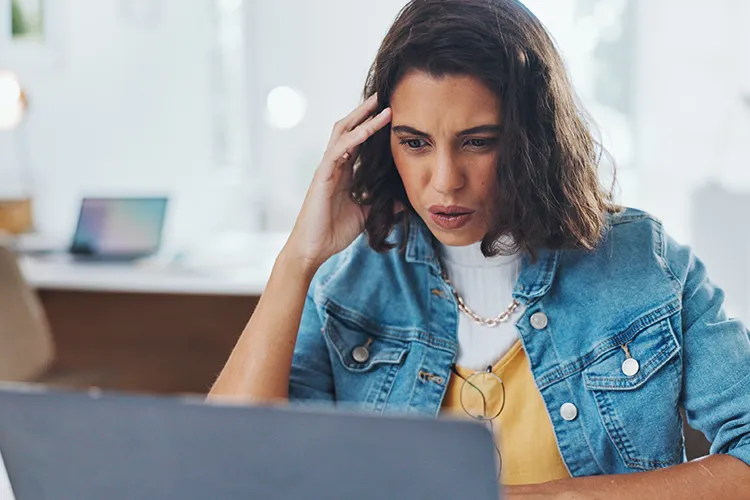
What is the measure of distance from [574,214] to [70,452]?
67cm

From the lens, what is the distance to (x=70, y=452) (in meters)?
0.58

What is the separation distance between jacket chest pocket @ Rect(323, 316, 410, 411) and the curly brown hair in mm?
188

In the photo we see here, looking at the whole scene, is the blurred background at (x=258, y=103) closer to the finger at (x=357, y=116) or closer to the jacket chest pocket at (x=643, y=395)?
the finger at (x=357, y=116)

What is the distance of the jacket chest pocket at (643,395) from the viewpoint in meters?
1.03

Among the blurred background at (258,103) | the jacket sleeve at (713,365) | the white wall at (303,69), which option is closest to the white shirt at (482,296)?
the jacket sleeve at (713,365)

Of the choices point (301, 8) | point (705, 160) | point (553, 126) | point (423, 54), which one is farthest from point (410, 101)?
point (301, 8)

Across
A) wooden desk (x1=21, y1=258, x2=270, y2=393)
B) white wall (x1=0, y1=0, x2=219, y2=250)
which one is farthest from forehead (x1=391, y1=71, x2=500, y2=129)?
white wall (x1=0, y1=0, x2=219, y2=250)

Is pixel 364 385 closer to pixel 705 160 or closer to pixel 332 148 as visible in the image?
pixel 332 148

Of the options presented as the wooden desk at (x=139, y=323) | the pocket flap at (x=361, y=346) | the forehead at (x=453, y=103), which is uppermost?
the forehead at (x=453, y=103)

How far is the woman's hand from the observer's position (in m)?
1.09

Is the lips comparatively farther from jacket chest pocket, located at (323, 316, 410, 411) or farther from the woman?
jacket chest pocket, located at (323, 316, 410, 411)

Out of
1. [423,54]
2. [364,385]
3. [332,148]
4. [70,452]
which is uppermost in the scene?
[423,54]

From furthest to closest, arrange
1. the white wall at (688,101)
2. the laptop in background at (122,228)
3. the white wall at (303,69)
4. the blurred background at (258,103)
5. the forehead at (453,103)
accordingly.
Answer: the white wall at (303,69), the white wall at (688,101), the blurred background at (258,103), the laptop in background at (122,228), the forehead at (453,103)

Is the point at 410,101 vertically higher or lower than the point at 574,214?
higher
